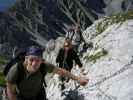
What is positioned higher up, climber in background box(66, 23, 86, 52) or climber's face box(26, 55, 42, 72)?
climber in background box(66, 23, 86, 52)

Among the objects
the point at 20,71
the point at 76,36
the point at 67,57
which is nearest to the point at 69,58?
the point at 67,57

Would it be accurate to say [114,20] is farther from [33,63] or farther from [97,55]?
[33,63]

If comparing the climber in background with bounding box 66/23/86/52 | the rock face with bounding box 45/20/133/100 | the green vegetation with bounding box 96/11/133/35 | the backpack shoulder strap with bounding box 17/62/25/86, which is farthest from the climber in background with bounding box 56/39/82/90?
the climber in background with bounding box 66/23/86/52

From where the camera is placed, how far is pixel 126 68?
642 inches

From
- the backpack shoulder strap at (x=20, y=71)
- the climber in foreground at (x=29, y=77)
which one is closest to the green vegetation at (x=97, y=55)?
the climber in foreground at (x=29, y=77)

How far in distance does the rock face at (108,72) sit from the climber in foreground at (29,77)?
120 inches

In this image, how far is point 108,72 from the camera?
1683 centimetres

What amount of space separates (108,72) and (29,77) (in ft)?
20.2

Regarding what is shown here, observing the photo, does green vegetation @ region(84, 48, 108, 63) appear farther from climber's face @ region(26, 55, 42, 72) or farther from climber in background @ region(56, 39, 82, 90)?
climber's face @ region(26, 55, 42, 72)

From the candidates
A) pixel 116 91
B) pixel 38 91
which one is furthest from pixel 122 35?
pixel 38 91

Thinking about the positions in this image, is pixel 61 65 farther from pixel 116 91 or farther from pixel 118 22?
pixel 118 22

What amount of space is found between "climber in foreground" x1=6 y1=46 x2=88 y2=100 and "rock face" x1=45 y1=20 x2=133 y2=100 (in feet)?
10.0

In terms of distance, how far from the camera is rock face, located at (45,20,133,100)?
14688 mm

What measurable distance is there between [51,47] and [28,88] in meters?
27.5
